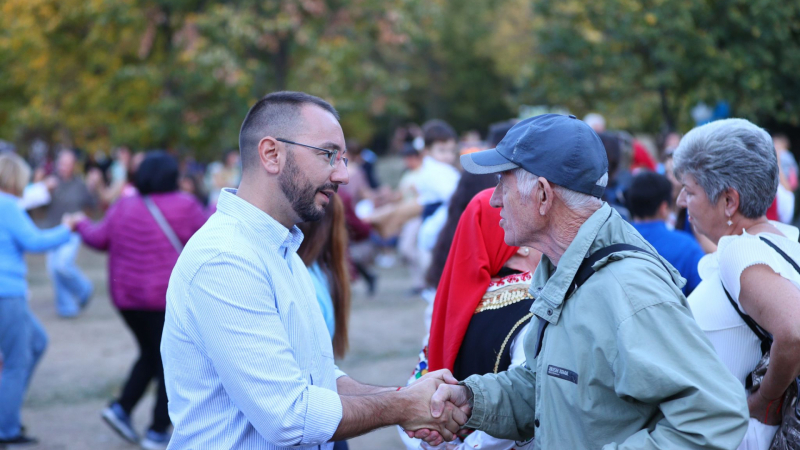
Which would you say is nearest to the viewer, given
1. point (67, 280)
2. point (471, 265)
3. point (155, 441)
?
point (471, 265)

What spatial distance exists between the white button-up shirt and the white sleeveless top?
1.50m

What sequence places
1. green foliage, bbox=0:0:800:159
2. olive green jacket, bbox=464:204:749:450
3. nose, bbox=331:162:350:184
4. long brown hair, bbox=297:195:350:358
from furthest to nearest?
green foliage, bbox=0:0:800:159 → long brown hair, bbox=297:195:350:358 → nose, bbox=331:162:350:184 → olive green jacket, bbox=464:204:749:450

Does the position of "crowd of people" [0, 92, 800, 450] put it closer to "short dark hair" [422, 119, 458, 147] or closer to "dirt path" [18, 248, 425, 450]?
"dirt path" [18, 248, 425, 450]

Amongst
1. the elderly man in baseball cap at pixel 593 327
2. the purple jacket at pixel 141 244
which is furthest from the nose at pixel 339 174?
the purple jacket at pixel 141 244

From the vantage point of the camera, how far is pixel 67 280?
10.8 m

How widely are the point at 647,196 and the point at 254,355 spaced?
115 inches

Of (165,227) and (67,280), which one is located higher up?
(165,227)

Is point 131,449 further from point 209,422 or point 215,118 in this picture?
point 215,118

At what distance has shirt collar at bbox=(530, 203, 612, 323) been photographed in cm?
215

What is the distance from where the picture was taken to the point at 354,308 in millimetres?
11109

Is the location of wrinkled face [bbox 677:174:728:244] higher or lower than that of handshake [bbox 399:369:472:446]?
higher

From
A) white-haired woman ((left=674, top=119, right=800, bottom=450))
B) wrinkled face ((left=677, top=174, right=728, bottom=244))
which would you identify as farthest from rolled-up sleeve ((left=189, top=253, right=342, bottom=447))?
wrinkled face ((left=677, top=174, right=728, bottom=244))

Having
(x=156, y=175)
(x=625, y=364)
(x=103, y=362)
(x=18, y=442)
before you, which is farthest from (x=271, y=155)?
(x=103, y=362)

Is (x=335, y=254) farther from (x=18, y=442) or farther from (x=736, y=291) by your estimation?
(x=18, y=442)
